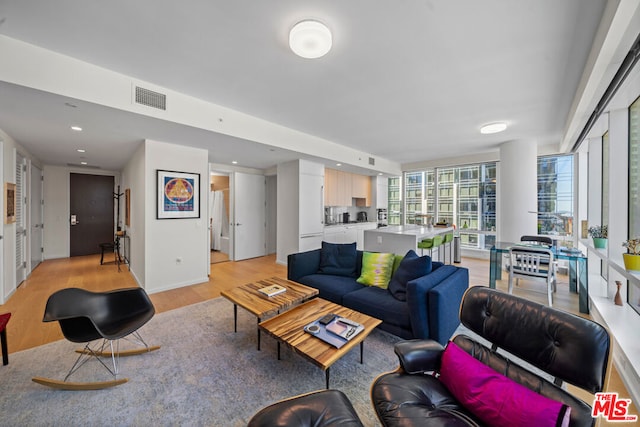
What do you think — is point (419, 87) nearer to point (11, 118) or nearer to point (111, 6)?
point (111, 6)

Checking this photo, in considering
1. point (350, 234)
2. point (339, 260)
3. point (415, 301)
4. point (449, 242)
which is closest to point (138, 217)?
point (339, 260)

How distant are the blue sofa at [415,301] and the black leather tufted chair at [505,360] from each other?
20.2 inches

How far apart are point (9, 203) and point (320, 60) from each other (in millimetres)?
4841

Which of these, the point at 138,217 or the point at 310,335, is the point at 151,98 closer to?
the point at 138,217

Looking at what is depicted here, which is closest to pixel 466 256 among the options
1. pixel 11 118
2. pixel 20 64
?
pixel 20 64

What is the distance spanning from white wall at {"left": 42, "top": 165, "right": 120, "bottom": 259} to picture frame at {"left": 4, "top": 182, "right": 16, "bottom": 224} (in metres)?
2.85

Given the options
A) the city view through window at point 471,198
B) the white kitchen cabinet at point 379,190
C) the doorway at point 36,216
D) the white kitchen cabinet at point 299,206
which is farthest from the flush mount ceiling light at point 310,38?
the doorway at point 36,216

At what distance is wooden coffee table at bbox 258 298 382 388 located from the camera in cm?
159

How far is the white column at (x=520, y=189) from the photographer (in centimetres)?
461

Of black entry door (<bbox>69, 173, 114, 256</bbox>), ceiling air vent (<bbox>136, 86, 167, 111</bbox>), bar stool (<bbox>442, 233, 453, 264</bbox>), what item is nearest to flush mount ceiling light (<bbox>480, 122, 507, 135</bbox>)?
bar stool (<bbox>442, 233, 453, 264</bbox>)

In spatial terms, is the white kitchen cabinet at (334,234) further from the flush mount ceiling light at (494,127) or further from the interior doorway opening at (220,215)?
the flush mount ceiling light at (494,127)

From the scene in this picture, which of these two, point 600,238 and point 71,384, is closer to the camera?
point 71,384

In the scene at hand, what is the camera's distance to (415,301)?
2082 mm

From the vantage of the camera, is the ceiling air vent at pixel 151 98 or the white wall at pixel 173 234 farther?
the white wall at pixel 173 234
